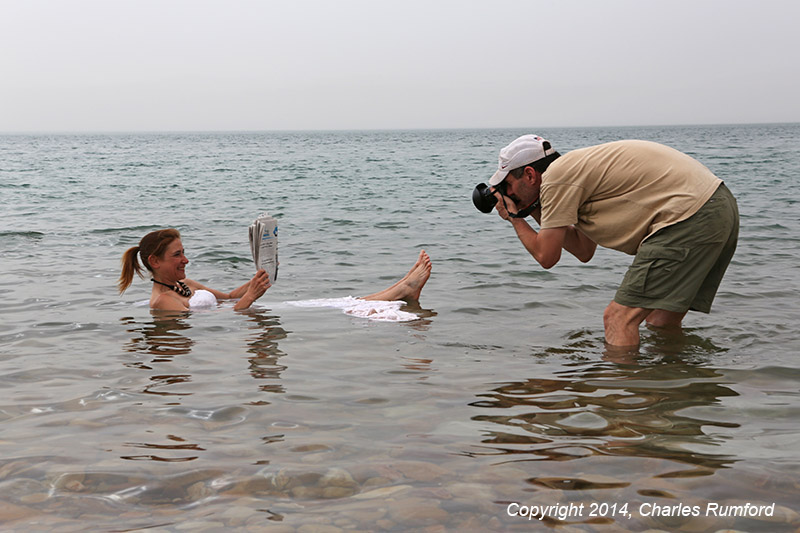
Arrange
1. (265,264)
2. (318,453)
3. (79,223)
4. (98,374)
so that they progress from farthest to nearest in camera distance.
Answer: (79,223) < (265,264) < (98,374) < (318,453)

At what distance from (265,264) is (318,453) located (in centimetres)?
323

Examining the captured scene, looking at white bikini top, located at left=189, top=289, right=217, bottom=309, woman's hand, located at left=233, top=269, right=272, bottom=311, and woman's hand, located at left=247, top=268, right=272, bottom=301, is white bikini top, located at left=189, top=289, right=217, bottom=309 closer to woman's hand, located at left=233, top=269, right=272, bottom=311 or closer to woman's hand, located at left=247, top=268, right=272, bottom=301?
woman's hand, located at left=233, top=269, right=272, bottom=311

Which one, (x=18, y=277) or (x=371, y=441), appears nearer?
(x=371, y=441)

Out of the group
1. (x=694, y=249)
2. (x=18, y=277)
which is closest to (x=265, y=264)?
(x=694, y=249)

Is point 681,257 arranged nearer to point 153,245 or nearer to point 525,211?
point 525,211

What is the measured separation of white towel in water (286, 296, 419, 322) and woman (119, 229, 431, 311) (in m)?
0.24

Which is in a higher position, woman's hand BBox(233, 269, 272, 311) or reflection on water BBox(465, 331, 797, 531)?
woman's hand BBox(233, 269, 272, 311)

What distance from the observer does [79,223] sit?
1473 cm

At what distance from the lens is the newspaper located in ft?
19.1

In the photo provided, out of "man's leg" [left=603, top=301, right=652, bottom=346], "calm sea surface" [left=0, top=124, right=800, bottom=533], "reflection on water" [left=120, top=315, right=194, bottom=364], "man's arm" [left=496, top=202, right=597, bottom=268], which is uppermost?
"man's arm" [left=496, top=202, right=597, bottom=268]

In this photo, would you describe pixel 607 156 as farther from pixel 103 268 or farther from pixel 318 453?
pixel 103 268

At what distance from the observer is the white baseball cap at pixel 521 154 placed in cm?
476

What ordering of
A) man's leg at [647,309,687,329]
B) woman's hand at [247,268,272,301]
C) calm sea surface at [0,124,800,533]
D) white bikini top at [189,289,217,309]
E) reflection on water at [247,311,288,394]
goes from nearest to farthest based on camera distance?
calm sea surface at [0,124,800,533], reflection on water at [247,311,288,394], man's leg at [647,309,687,329], woman's hand at [247,268,272,301], white bikini top at [189,289,217,309]

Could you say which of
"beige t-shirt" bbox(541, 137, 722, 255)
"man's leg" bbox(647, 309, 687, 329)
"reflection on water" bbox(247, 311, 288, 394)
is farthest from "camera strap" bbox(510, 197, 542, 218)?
"reflection on water" bbox(247, 311, 288, 394)
